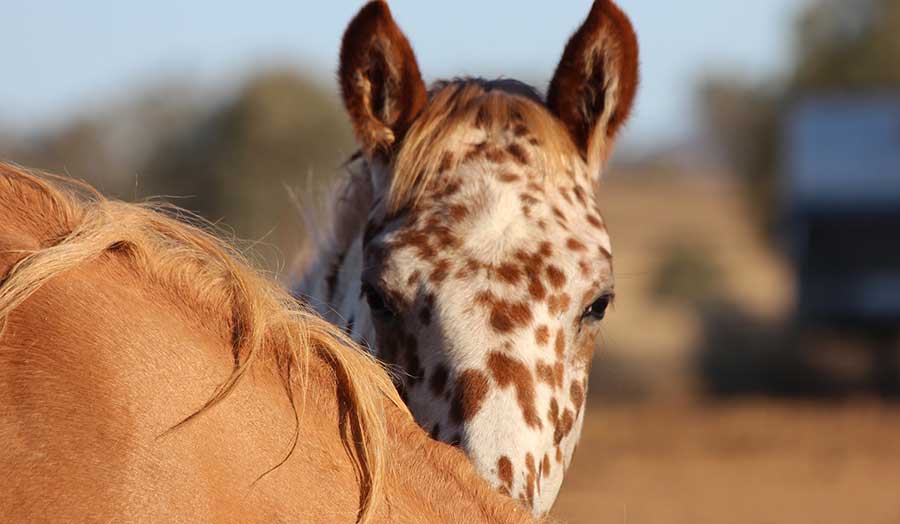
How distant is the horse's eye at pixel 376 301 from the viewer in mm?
2789

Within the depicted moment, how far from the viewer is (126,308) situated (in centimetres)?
165

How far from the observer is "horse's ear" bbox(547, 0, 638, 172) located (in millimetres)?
3043

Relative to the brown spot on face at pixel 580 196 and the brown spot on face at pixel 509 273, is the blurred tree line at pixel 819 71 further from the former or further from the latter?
the brown spot on face at pixel 509 273

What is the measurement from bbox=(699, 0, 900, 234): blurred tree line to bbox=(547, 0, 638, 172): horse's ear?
25.6 meters

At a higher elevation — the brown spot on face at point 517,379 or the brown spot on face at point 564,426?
the brown spot on face at point 517,379

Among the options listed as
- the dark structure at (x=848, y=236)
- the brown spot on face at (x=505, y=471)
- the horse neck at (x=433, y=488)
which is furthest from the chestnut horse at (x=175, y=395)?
the dark structure at (x=848, y=236)

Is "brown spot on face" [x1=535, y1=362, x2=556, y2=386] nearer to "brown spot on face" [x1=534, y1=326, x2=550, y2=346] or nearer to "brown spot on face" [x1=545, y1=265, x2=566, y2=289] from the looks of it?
"brown spot on face" [x1=534, y1=326, x2=550, y2=346]

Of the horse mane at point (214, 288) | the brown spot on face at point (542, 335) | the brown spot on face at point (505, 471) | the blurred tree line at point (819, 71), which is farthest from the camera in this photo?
the blurred tree line at point (819, 71)

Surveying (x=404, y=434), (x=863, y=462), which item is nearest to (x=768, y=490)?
(x=863, y=462)

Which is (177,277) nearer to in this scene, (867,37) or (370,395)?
(370,395)

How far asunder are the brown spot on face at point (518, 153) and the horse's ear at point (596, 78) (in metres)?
0.24

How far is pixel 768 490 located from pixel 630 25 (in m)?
8.22

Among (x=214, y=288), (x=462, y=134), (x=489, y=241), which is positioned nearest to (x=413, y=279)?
(x=489, y=241)

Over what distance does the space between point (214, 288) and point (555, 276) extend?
109cm
